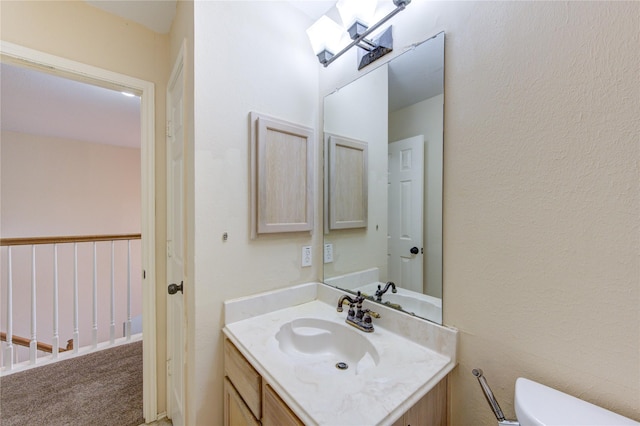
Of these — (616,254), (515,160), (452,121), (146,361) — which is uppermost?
(452,121)

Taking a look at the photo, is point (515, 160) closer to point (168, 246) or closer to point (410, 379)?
point (410, 379)

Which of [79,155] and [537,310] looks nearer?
[537,310]

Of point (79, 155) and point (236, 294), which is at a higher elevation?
point (79, 155)

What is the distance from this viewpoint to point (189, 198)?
45.2 inches

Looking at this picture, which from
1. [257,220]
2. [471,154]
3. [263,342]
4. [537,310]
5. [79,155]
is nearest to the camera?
[537,310]

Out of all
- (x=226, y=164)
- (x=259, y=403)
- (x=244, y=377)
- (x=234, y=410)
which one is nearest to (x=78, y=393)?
(x=234, y=410)

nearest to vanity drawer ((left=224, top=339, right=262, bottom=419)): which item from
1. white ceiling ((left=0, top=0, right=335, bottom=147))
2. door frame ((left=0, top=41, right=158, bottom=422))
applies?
door frame ((left=0, top=41, right=158, bottom=422))

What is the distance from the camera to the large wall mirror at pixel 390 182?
994 mm

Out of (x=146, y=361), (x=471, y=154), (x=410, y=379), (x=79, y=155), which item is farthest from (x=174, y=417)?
(x=79, y=155)

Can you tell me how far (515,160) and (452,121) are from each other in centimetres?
25

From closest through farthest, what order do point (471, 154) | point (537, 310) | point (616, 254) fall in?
point (616, 254) < point (537, 310) < point (471, 154)

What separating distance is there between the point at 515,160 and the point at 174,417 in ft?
6.93

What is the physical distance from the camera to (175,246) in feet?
4.74

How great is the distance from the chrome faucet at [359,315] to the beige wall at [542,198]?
333mm
